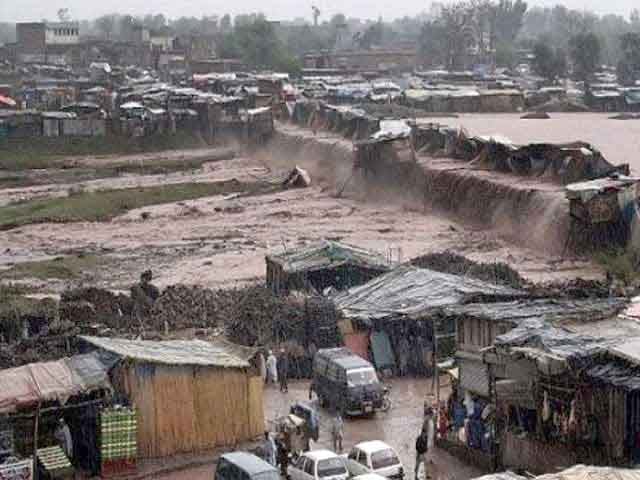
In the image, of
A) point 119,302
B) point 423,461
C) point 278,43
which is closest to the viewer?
point 423,461

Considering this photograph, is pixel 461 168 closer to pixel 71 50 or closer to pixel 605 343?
pixel 605 343

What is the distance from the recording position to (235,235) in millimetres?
41812

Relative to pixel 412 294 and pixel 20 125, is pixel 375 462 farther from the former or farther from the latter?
pixel 20 125

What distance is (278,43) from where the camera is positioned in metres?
128

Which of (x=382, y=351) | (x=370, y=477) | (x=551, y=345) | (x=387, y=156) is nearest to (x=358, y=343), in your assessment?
(x=382, y=351)

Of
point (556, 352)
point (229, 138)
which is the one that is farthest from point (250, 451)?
point (229, 138)

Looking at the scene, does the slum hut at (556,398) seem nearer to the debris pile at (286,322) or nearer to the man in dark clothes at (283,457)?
the man in dark clothes at (283,457)

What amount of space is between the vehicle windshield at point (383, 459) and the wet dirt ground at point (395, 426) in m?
0.92

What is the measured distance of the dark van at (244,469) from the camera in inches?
575

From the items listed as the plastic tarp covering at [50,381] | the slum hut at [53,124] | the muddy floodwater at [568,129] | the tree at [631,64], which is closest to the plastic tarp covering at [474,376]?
the plastic tarp covering at [50,381]

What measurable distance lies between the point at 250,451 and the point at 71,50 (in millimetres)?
116486

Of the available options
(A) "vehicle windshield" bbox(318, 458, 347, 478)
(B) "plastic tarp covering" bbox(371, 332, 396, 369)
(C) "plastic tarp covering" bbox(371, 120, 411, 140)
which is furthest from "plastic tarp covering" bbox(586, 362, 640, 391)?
(C) "plastic tarp covering" bbox(371, 120, 411, 140)

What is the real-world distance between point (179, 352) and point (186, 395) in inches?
37.1

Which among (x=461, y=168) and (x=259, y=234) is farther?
(x=461, y=168)
